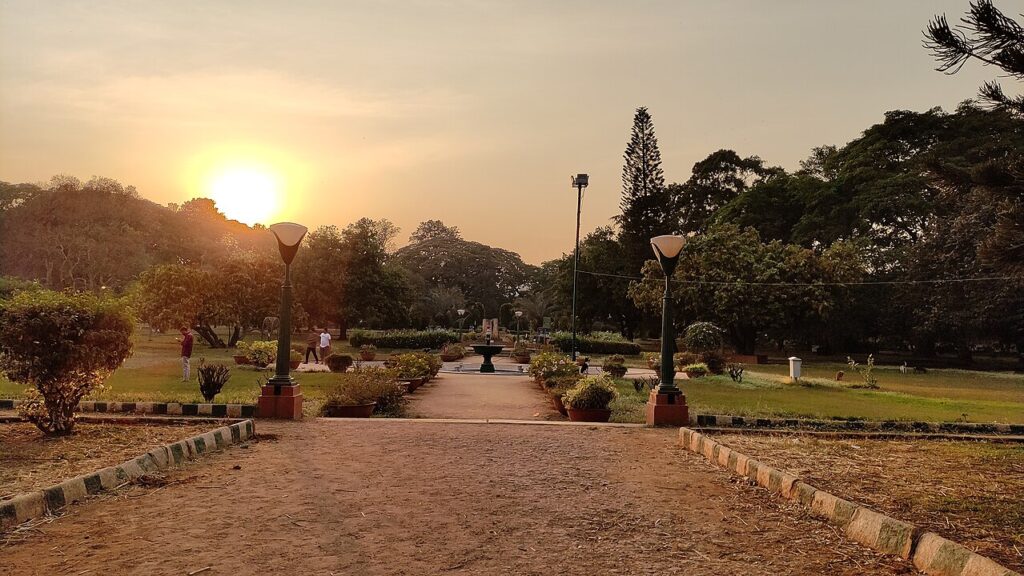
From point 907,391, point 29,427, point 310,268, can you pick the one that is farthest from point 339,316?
point 29,427

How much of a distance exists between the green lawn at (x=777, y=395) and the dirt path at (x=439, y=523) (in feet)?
12.1

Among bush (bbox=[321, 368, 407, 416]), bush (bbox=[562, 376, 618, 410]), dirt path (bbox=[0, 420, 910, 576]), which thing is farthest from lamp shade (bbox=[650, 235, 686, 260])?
bush (bbox=[321, 368, 407, 416])

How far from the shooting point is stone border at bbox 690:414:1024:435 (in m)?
9.09

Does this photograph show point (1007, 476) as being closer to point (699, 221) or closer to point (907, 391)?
point (907, 391)

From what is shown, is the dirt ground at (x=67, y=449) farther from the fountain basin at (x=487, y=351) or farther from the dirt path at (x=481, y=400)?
the fountain basin at (x=487, y=351)

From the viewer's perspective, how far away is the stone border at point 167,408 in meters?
8.89

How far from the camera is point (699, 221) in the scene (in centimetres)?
4788

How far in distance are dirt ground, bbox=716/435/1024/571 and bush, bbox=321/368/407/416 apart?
4.98 m

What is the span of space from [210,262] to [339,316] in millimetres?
12586

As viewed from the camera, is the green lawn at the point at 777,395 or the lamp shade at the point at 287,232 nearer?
the lamp shade at the point at 287,232

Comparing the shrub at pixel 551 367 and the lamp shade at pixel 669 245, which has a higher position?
the lamp shade at pixel 669 245

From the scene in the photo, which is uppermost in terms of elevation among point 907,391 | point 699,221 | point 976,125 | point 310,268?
point 976,125

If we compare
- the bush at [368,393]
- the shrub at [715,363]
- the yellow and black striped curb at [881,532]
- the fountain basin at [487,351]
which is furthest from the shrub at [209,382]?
the shrub at [715,363]

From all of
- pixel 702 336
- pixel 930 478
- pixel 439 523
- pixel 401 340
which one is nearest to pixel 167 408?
pixel 439 523
